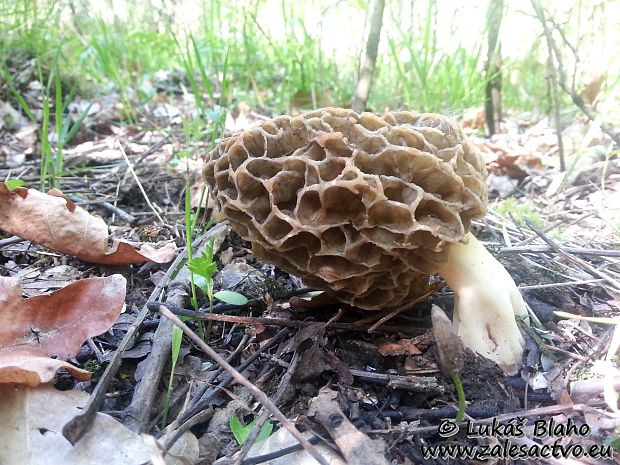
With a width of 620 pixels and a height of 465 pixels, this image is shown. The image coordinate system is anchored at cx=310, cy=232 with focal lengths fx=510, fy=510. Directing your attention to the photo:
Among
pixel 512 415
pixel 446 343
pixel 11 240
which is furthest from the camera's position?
pixel 11 240

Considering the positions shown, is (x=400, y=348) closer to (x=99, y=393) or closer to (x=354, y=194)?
(x=354, y=194)

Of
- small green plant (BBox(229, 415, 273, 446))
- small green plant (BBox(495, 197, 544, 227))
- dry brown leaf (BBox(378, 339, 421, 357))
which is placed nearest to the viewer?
small green plant (BBox(229, 415, 273, 446))

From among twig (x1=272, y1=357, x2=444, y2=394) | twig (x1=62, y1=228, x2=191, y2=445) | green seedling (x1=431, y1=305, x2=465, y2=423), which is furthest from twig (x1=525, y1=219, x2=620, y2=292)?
→ twig (x1=62, y1=228, x2=191, y2=445)

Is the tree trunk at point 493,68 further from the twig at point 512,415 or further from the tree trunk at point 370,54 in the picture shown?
the twig at point 512,415

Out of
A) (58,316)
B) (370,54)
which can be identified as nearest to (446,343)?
(58,316)

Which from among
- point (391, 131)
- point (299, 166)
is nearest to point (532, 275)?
point (391, 131)

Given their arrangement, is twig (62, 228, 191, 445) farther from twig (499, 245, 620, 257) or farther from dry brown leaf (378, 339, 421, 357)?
twig (499, 245, 620, 257)

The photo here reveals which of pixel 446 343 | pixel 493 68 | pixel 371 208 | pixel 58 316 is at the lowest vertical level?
pixel 58 316
